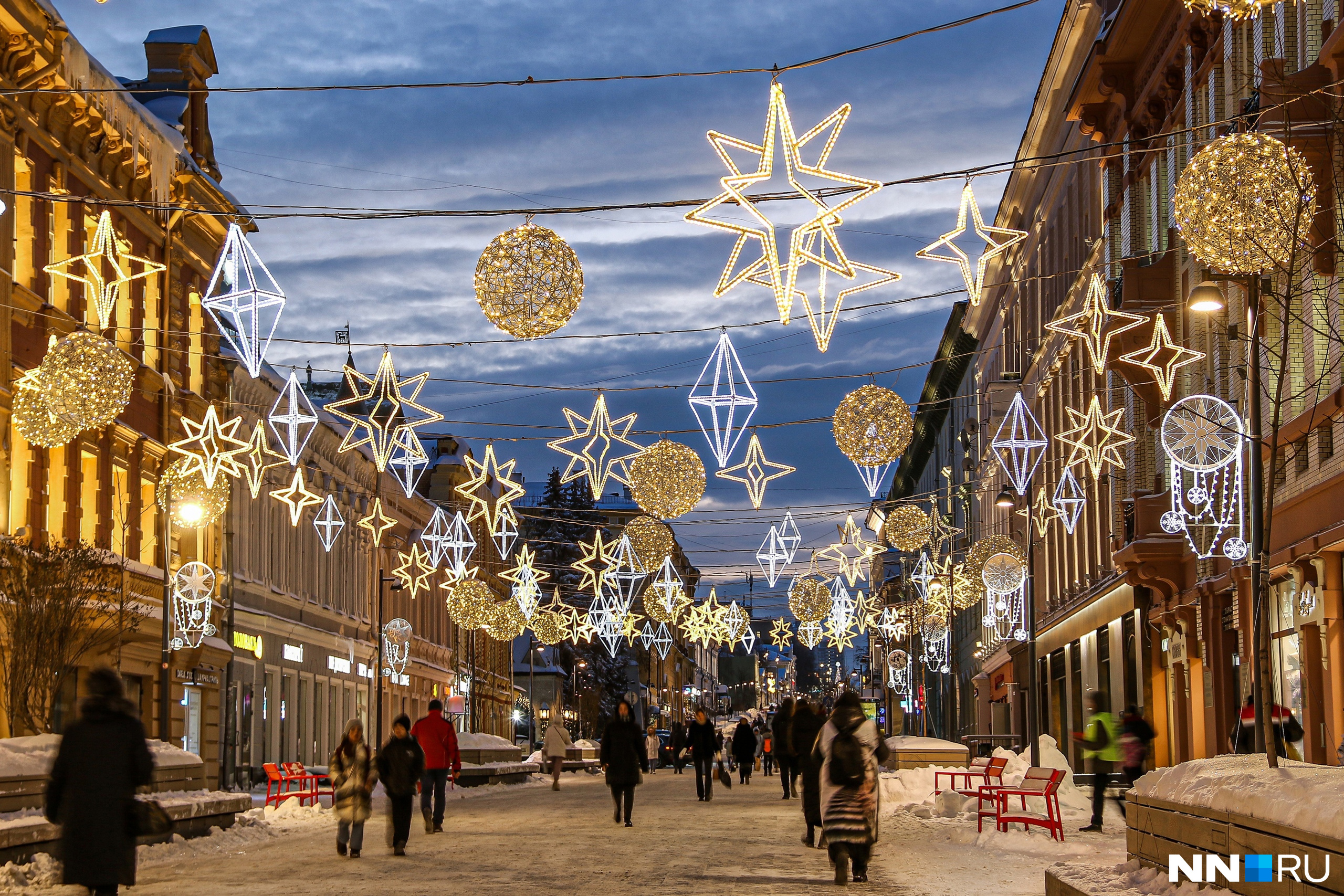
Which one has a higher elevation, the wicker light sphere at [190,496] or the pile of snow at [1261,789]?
the wicker light sphere at [190,496]

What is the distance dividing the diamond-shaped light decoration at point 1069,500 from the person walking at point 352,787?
18875mm

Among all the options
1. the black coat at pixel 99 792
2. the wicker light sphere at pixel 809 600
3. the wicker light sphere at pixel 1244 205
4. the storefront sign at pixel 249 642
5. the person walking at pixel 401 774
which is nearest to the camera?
the black coat at pixel 99 792

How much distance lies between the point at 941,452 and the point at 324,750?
4173 cm

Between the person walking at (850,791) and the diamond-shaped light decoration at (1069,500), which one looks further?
→ the diamond-shaped light decoration at (1069,500)

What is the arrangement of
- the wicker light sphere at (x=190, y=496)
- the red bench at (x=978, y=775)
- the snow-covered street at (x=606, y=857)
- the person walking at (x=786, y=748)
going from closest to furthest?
the snow-covered street at (x=606, y=857), the red bench at (x=978, y=775), the person walking at (x=786, y=748), the wicker light sphere at (x=190, y=496)

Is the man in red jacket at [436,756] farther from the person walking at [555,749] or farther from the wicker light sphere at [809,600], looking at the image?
the wicker light sphere at [809,600]

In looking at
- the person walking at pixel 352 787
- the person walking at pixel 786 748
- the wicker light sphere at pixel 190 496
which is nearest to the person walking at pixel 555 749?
the person walking at pixel 786 748

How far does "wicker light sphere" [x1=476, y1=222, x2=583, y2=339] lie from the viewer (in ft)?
58.0

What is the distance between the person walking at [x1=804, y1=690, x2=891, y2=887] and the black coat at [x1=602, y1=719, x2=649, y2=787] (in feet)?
24.9

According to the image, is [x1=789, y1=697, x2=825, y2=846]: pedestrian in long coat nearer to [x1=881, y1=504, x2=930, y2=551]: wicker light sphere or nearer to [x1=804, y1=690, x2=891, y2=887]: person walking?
[x1=804, y1=690, x2=891, y2=887]: person walking

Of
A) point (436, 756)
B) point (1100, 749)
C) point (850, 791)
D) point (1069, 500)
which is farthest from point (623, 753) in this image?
point (1069, 500)

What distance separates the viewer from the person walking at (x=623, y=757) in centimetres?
2309

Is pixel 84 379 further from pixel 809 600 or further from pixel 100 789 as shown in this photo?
pixel 809 600

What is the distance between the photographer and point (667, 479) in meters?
25.6
